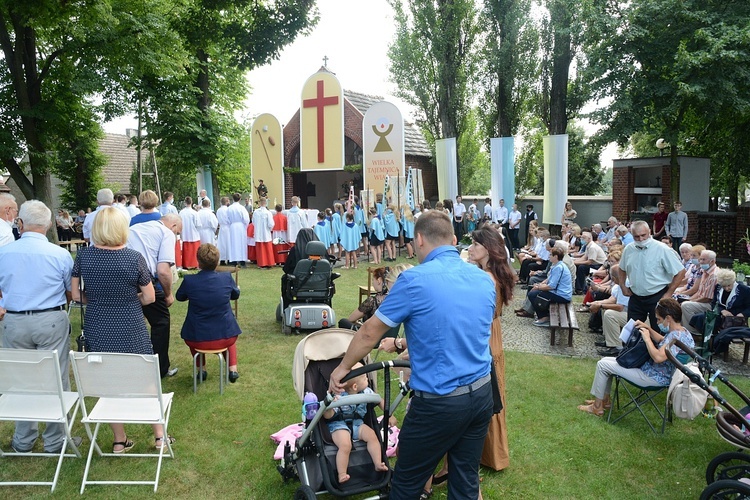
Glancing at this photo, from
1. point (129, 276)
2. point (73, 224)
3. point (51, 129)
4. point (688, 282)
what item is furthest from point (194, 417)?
point (73, 224)

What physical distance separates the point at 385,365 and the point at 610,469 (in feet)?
8.18

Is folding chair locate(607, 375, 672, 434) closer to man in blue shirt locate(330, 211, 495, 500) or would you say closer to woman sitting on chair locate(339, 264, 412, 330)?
woman sitting on chair locate(339, 264, 412, 330)

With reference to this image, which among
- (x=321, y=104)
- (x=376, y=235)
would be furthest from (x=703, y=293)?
(x=321, y=104)

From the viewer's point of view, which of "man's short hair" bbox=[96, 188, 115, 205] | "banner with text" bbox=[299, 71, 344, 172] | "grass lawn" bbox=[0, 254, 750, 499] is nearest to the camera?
"grass lawn" bbox=[0, 254, 750, 499]

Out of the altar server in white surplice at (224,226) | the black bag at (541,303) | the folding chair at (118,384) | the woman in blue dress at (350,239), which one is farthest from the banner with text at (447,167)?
the folding chair at (118,384)

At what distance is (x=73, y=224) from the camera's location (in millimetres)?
25328

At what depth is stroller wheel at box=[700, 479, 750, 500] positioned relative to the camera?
333 centimetres

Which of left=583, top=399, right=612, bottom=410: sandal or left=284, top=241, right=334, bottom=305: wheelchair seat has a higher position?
left=284, top=241, right=334, bottom=305: wheelchair seat

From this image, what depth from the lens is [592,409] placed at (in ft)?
18.2

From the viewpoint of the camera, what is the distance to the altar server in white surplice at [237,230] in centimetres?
1569

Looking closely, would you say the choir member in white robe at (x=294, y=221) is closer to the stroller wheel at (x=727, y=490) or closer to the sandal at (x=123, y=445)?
the sandal at (x=123, y=445)

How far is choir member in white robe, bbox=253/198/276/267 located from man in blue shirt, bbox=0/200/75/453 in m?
11.1

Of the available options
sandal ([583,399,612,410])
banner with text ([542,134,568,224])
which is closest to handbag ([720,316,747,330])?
sandal ([583,399,612,410])

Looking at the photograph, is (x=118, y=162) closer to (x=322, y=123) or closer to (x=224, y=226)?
(x=322, y=123)
